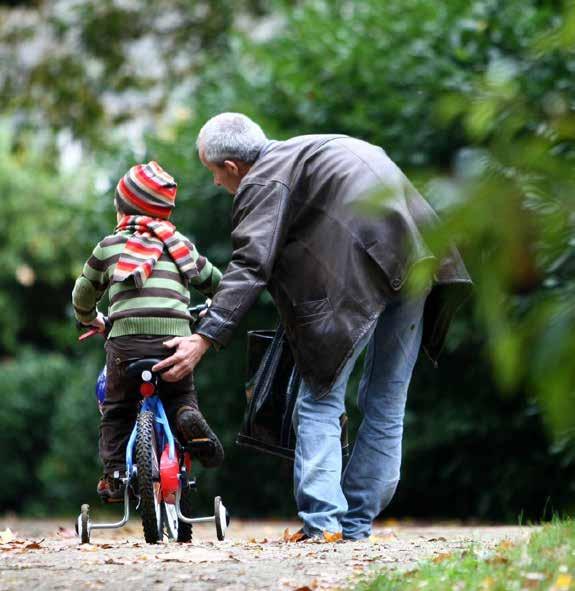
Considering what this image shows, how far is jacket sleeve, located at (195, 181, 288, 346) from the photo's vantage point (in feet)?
16.1

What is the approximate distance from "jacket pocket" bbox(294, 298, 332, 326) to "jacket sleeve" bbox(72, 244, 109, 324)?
842 mm

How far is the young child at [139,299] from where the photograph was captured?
16.8 feet

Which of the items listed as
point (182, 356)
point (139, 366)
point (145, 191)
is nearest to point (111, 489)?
point (139, 366)

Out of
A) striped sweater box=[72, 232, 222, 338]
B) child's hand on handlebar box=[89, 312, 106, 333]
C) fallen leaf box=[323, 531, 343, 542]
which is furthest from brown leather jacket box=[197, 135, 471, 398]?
child's hand on handlebar box=[89, 312, 106, 333]

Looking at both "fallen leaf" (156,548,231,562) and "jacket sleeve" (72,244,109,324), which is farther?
"jacket sleeve" (72,244,109,324)

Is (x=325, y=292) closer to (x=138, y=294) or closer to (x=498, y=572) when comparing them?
(x=138, y=294)

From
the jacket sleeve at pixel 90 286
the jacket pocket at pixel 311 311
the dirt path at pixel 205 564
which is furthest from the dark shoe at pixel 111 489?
the jacket pocket at pixel 311 311

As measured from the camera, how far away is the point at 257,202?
499 cm

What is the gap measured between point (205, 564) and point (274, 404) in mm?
1303

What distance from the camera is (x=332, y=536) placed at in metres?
4.87

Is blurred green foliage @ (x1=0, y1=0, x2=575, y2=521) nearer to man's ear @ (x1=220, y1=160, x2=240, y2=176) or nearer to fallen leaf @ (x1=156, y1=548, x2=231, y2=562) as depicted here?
man's ear @ (x1=220, y1=160, x2=240, y2=176)

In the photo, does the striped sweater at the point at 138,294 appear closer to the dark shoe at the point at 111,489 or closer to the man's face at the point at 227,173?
the man's face at the point at 227,173

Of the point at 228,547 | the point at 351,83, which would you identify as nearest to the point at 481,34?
the point at 351,83

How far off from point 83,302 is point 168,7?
15.7 metres
